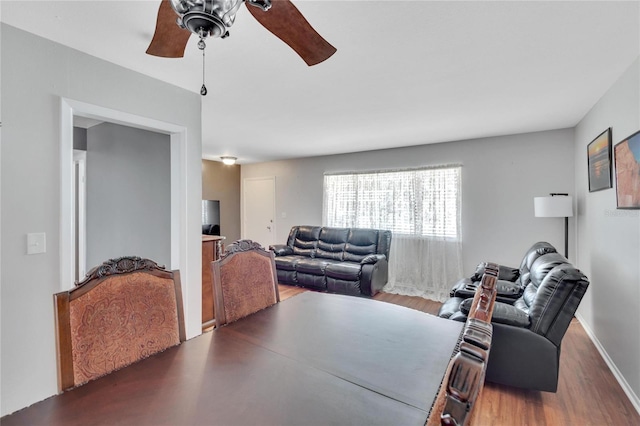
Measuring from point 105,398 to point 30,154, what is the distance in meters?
1.66

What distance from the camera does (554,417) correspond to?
6.38 feet

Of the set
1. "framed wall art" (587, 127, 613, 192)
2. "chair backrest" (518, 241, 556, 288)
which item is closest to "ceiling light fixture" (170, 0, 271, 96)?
"framed wall art" (587, 127, 613, 192)

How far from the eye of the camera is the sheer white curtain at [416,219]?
457 centimetres

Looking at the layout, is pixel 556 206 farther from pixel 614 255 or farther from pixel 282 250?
pixel 282 250

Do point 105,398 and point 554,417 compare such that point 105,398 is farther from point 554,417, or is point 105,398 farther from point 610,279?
point 610,279

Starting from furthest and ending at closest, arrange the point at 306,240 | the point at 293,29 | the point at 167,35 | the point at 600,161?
the point at 306,240
the point at 600,161
the point at 167,35
the point at 293,29

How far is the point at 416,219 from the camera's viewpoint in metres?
4.87

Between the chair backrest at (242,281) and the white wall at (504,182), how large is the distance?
141 inches

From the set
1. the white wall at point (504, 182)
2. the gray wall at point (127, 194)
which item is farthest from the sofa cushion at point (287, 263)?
the white wall at point (504, 182)

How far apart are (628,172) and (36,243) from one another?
3961 millimetres

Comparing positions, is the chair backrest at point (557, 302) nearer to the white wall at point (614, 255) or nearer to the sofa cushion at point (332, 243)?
the white wall at point (614, 255)

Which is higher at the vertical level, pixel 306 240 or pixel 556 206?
pixel 556 206

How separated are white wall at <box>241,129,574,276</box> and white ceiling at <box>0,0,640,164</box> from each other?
1.61 feet

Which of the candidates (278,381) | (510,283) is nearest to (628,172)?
(510,283)
